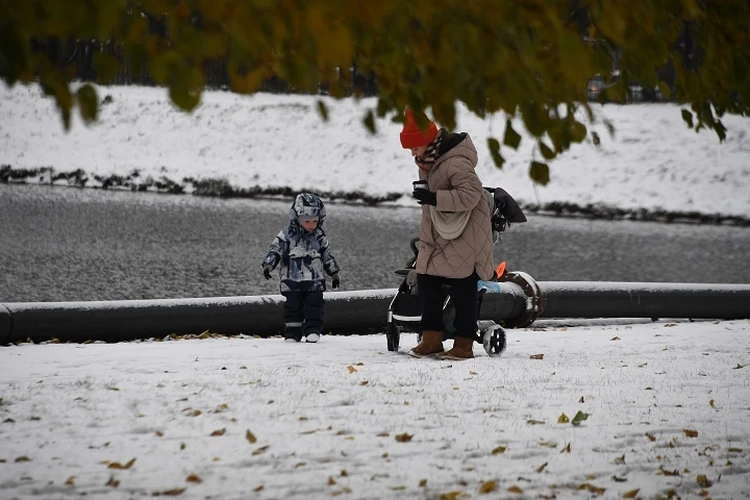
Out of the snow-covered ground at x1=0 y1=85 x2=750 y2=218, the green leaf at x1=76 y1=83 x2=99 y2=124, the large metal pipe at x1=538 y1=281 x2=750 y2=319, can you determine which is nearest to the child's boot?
the large metal pipe at x1=538 y1=281 x2=750 y2=319

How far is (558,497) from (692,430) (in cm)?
130

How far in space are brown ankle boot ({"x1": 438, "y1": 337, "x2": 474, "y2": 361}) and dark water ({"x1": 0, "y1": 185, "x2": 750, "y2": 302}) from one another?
6295 mm

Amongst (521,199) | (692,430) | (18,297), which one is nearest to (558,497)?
(692,430)

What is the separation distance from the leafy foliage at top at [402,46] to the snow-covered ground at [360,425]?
54.3 inches

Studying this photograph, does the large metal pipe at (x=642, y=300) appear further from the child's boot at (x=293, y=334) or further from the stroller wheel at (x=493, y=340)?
the child's boot at (x=293, y=334)

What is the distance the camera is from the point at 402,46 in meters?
3.38

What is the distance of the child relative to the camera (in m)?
8.01

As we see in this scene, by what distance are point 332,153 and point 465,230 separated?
28.4m

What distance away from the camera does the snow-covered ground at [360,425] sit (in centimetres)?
409

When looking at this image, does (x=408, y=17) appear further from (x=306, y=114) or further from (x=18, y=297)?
(x=306, y=114)

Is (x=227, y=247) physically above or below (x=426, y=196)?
below

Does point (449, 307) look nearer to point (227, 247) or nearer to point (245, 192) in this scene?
point (227, 247)

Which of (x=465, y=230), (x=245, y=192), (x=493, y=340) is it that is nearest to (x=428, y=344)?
(x=493, y=340)

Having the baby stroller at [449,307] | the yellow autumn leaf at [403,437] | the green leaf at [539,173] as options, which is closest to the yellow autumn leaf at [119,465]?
the yellow autumn leaf at [403,437]
